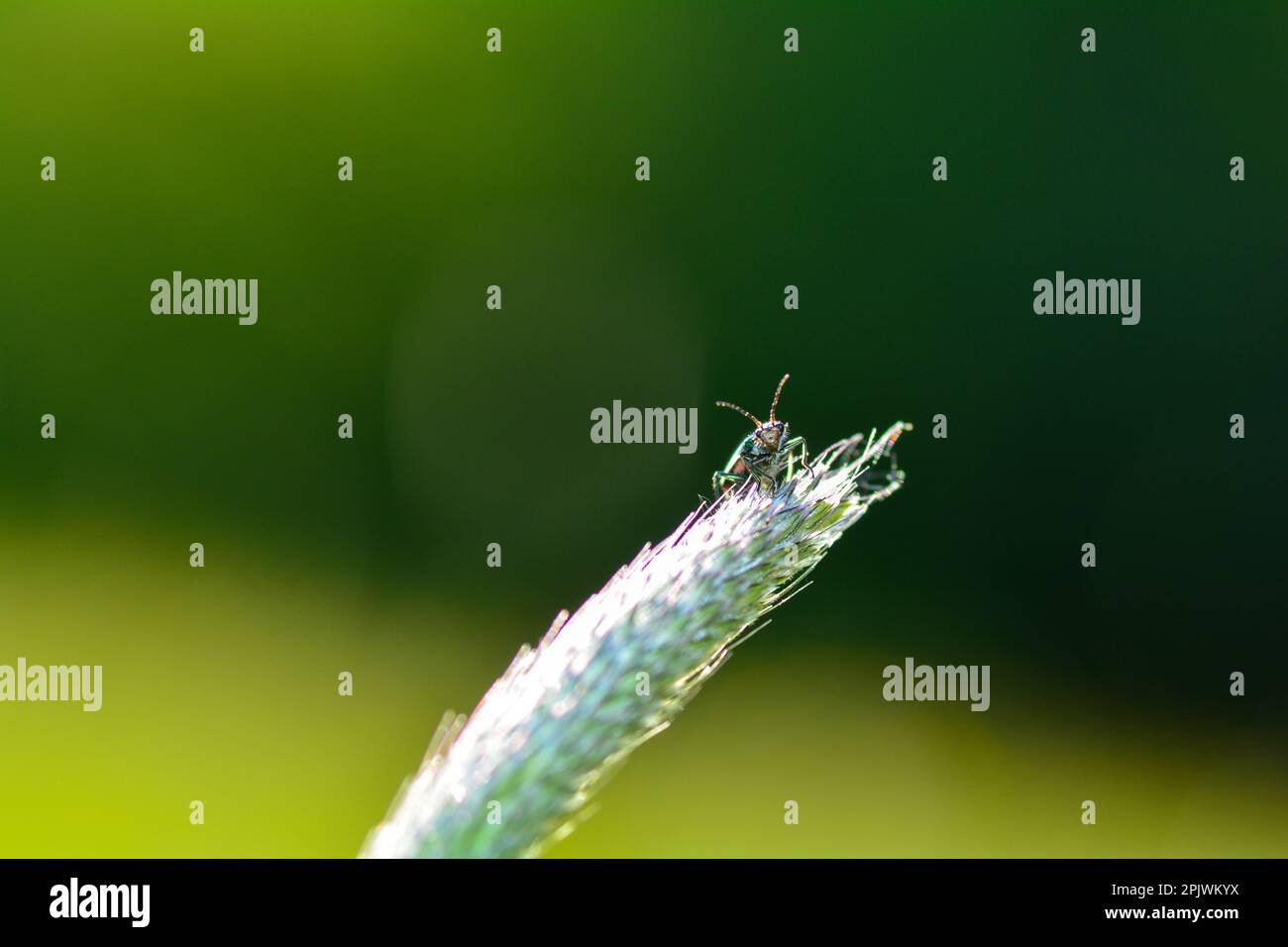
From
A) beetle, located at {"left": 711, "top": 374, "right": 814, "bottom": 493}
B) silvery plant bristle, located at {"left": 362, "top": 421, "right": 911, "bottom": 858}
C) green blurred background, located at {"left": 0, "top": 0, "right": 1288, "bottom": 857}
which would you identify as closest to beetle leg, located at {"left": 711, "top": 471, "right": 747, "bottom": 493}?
beetle, located at {"left": 711, "top": 374, "right": 814, "bottom": 493}

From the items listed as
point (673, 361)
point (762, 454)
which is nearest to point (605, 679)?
point (762, 454)

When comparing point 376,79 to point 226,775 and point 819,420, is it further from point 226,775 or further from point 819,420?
point 226,775

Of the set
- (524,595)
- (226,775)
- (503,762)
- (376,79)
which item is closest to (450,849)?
(503,762)

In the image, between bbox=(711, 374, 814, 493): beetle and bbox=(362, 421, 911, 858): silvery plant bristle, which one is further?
bbox=(711, 374, 814, 493): beetle

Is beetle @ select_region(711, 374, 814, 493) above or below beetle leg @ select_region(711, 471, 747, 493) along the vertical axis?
above

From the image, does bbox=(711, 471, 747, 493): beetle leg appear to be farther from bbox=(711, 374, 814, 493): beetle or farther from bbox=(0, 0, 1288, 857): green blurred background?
bbox=(0, 0, 1288, 857): green blurred background

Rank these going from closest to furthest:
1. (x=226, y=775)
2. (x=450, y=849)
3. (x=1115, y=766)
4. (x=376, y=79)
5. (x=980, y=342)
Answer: (x=450, y=849), (x=226, y=775), (x=1115, y=766), (x=980, y=342), (x=376, y=79)
